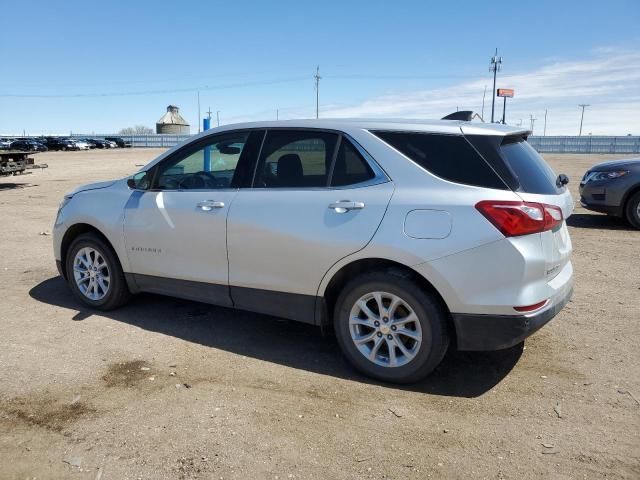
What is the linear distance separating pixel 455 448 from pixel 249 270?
2031 mm

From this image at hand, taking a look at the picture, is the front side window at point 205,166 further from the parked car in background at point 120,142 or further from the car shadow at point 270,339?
the parked car in background at point 120,142

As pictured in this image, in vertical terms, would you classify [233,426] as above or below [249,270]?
below

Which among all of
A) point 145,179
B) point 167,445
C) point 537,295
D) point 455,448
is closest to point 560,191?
point 537,295

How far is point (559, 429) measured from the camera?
331cm

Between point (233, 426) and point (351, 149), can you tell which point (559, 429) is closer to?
point (233, 426)

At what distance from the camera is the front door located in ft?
15.0

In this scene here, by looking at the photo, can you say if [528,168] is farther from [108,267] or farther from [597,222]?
[597,222]

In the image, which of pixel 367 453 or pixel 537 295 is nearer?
pixel 367 453

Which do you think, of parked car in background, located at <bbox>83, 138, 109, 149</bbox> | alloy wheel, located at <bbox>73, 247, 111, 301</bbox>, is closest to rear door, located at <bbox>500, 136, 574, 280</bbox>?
alloy wheel, located at <bbox>73, 247, 111, 301</bbox>

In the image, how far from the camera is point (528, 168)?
150 inches

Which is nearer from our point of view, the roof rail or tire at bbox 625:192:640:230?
the roof rail

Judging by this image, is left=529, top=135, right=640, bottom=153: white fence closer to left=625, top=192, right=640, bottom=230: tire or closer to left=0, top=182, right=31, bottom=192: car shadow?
left=0, top=182, right=31, bottom=192: car shadow

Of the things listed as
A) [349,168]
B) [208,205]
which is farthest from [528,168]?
[208,205]

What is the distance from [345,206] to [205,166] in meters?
1.59
